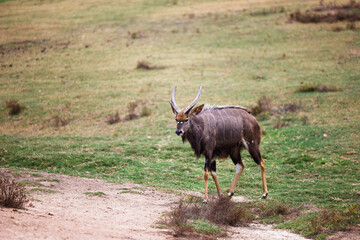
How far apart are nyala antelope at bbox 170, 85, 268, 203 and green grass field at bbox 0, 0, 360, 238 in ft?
4.08

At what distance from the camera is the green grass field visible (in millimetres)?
14531

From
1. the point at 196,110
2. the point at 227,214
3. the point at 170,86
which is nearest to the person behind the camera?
the point at 227,214

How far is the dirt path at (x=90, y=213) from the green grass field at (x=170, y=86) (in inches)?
56.8

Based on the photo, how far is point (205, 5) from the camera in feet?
154

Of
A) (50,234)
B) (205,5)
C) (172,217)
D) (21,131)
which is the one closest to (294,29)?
(205,5)

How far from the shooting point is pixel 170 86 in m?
27.0

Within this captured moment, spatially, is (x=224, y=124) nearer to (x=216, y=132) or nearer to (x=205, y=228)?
(x=216, y=132)

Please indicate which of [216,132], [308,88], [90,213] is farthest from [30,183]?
[308,88]

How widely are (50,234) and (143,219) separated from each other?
7.84 ft

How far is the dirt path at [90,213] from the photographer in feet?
24.5

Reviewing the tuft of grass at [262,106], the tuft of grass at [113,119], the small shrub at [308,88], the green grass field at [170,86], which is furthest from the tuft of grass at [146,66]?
the small shrub at [308,88]

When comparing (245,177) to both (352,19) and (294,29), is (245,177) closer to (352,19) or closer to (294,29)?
(294,29)

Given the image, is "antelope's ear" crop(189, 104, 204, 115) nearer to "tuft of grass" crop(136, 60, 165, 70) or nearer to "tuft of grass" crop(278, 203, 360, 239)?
"tuft of grass" crop(278, 203, 360, 239)

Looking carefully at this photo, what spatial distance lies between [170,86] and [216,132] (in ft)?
51.1
